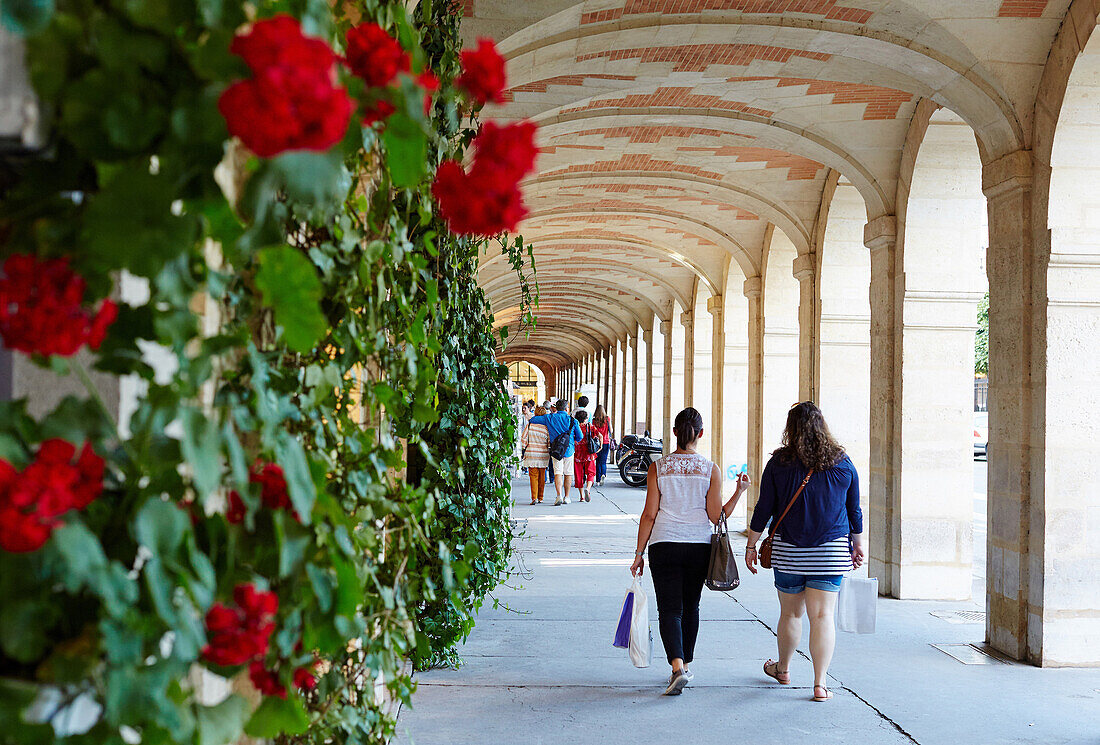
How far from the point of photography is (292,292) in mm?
1136

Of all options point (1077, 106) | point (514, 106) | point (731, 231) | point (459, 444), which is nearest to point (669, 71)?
point (514, 106)

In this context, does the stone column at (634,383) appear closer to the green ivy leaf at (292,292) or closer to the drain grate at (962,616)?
the drain grate at (962,616)

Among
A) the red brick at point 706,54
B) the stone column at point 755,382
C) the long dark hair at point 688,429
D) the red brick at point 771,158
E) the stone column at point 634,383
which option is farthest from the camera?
the stone column at point 634,383

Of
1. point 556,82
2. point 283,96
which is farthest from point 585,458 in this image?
point 283,96

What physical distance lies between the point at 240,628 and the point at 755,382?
1234 centimetres

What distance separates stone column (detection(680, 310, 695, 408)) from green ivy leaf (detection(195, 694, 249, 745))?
57.4 ft

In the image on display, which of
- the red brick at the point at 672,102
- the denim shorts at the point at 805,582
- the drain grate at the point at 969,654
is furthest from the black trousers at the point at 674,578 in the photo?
the red brick at the point at 672,102

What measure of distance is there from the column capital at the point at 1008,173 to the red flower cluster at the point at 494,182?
5.70m

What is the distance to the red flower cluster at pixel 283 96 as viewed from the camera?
81 cm

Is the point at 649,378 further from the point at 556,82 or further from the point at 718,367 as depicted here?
the point at 556,82

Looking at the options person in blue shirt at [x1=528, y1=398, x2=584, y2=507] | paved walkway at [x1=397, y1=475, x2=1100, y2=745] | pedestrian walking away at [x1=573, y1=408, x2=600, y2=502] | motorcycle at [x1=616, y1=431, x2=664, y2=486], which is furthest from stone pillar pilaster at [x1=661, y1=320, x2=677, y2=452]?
paved walkway at [x1=397, y1=475, x2=1100, y2=745]

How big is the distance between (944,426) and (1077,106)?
3094mm

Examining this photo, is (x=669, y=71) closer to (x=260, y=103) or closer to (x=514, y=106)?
(x=514, y=106)

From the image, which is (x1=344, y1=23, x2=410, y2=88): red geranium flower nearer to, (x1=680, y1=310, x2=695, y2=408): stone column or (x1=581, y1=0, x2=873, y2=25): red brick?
(x1=581, y1=0, x2=873, y2=25): red brick
